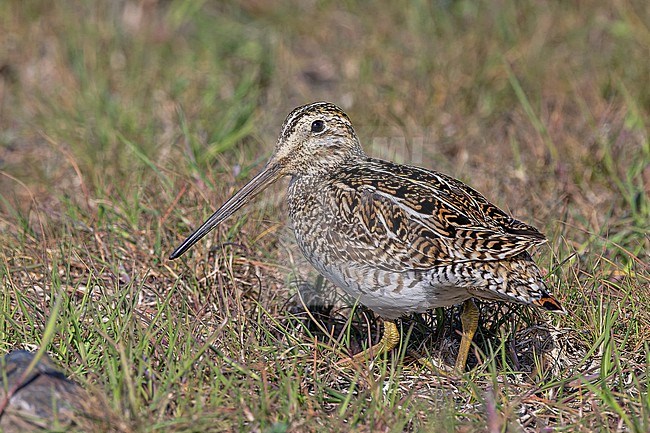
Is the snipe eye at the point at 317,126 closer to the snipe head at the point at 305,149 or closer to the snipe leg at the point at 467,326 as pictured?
the snipe head at the point at 305,149

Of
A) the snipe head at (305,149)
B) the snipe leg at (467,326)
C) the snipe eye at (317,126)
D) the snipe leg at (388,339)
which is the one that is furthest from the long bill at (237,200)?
the snipe leg at (467,326)

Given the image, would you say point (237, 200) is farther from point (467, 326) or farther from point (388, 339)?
point (467, 326)

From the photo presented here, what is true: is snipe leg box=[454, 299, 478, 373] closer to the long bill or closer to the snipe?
the snipe

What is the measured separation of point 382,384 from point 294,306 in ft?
3.40

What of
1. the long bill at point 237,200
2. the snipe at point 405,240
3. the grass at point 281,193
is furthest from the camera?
the long bill at point 237,200

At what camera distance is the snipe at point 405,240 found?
370 centimetres

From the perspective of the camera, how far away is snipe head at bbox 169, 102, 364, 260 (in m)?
4.36

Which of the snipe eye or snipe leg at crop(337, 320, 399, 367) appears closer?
snipe leg at crop(337, 320, 399, 367)

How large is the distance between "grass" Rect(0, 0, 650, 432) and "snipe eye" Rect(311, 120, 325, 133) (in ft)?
1.90

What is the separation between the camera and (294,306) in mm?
4512

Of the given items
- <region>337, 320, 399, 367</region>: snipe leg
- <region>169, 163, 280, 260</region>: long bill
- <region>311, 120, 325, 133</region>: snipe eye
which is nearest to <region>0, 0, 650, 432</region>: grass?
<region>337, 320, 399, 367</region>: snipe leg

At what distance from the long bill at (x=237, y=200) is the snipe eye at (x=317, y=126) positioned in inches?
9.0

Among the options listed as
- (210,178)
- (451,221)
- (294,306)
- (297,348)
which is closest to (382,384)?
(297,348)

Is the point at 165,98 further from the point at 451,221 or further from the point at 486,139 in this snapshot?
the point at 451,221
